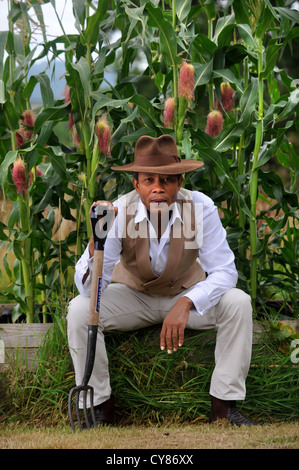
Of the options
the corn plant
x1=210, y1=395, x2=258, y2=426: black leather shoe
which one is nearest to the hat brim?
the corn plant

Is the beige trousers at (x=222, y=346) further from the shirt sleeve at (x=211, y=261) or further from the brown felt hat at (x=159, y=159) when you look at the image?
the brown felt hat at (x=159, y=159)

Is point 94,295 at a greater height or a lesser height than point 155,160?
lesser

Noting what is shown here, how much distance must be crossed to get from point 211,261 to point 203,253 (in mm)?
51

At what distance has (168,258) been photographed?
2.83 metres

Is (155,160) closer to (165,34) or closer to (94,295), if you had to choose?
(94,295)

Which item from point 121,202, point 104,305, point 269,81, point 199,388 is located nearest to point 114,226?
point 121,202

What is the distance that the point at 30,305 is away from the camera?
11.2 ft

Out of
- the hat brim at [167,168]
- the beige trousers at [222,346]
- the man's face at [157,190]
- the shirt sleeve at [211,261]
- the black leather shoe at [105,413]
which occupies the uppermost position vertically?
the hat brim at [167,168]

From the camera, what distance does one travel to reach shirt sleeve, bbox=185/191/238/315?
2.70 m

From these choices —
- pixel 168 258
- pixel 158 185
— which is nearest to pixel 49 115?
pixel 158 185

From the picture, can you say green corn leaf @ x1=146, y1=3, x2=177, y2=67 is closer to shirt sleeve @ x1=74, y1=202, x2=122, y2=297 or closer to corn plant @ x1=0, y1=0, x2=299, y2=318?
corn plant @ x1=0, y1=0, x2=299, y2=318

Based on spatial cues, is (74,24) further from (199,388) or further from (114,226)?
(199,388)

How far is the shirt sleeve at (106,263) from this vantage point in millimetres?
2705

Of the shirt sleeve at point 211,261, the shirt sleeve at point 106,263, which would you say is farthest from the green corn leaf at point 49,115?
the shirt sleeve at point 211,261
